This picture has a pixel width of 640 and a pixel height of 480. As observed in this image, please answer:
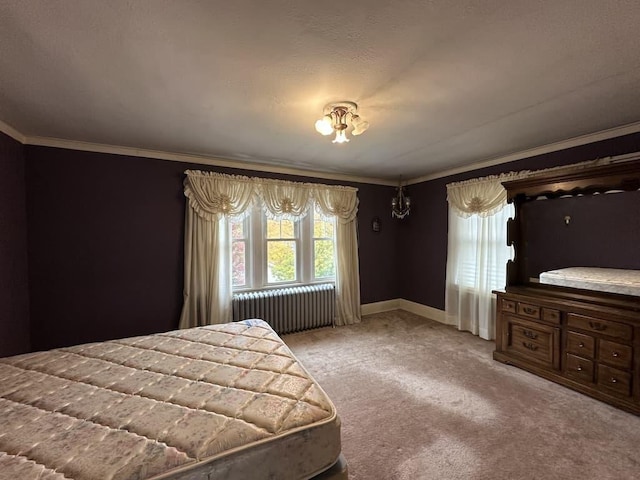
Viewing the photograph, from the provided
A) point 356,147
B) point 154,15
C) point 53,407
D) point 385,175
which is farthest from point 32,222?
point 385,175

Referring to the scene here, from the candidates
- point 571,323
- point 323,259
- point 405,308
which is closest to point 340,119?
point 323,259

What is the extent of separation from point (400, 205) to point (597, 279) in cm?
271

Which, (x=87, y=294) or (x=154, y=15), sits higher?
(x=154, y=15)

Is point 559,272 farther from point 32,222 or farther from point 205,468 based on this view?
point 32,222

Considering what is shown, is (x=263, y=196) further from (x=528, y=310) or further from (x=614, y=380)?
(x=614, y=380)

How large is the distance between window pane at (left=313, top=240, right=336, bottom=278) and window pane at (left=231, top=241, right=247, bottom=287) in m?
1.09

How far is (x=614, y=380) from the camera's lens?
212 centimetres

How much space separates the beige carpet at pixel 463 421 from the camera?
1588mm

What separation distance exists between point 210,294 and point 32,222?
1.87 metres

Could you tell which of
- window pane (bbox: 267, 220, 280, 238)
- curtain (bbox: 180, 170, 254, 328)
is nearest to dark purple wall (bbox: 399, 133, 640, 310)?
window pane (bbox: 267, 220, 280, 238)

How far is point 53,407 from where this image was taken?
48.1 inches

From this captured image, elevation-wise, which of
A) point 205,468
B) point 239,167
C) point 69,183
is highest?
point 239,167

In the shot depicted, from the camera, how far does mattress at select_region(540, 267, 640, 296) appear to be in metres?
2.26

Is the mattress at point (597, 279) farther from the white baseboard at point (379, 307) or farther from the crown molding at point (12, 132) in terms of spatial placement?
the crown molding at point (12, 132)
